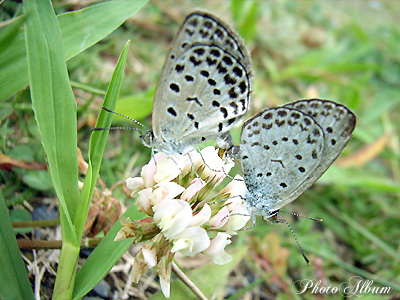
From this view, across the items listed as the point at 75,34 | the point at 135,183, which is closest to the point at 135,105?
the point at 75,34

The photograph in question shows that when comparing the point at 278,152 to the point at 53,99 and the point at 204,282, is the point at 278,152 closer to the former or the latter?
the point at 204,282

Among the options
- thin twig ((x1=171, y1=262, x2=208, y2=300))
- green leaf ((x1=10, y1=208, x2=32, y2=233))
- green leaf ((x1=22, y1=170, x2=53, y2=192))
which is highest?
green leaf ((x1=22, y1=170, x2=53, y2=192))

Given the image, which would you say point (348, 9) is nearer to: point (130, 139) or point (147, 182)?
point (130, 139)

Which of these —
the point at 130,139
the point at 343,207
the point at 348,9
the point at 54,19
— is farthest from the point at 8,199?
the point at 348,9

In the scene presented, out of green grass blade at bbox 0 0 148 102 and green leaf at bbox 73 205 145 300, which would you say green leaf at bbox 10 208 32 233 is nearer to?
green leaf at bbox 73 205 145 300

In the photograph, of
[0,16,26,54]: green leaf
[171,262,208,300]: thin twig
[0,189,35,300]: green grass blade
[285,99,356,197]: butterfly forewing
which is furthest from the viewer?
[285,99,356,197]: butterfly forewing

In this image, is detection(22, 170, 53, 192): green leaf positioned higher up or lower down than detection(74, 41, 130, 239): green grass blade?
lower down

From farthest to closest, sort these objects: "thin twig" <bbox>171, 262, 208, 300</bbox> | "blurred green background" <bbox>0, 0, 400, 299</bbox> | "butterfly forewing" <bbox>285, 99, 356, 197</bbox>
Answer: "blurred green background" <bbox>0, 0, 400, 299</bbox>, "butterfly forewing" <bbox>285, 99, 356, 197</bbox>, "thin twig" <bbox>171, 262, 208, 300</bbox>

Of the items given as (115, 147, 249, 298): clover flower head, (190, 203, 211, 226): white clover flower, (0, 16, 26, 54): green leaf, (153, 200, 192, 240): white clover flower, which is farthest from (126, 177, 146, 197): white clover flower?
(0, 16, 26, 54): green leaf
